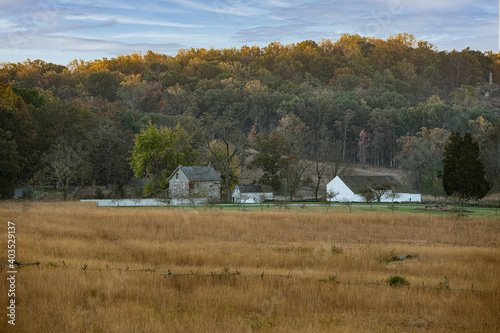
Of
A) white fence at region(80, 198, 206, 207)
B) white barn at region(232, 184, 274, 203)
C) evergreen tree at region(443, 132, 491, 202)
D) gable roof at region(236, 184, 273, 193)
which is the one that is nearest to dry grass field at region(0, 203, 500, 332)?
white fence at region(80, 198, 206, 207)

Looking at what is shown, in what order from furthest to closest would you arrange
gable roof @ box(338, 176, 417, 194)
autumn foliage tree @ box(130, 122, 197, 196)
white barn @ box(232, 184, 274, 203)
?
autumn foliage tree @ box(130, 122, 197, 196) < white barn @ box(232, 184, 274, 203) < gable roof @ box(338, 176, 417, 194)

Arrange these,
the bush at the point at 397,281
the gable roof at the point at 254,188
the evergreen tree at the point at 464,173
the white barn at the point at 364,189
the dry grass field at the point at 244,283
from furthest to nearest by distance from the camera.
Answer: the gable roof at the point at 254,188 → the white barn at the point at 364,189 → the evergreen tree at the point at 464,173 → the bush at the point at 397,281 → the dry grass field at the point at 244,283

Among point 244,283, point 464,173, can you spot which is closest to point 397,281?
point 244,283

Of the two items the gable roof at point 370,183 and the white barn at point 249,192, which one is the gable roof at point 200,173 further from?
the gable roof at point 370,183

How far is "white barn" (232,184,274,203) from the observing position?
78.9 meters

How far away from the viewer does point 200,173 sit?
263ft

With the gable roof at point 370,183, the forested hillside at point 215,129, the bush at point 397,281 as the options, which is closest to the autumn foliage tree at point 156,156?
the forested hillside at point 215,129

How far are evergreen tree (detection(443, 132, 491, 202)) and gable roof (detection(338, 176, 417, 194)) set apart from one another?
12.8 meters

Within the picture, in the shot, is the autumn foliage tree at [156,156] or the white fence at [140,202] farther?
the autumn foliage tree at [156,156]

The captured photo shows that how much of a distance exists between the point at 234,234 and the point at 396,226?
11.1 metres

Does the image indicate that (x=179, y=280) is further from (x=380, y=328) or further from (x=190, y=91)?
(x=190, y=91)

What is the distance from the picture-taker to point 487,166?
93.1m

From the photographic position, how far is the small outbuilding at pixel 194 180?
77.5 m

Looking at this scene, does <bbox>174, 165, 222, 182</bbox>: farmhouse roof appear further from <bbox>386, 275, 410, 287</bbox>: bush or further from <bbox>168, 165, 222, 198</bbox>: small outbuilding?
<bbox>386, 275, 410, 287</bbox>: bush
